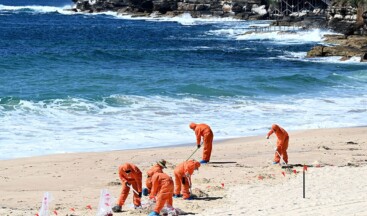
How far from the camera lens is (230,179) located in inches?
699

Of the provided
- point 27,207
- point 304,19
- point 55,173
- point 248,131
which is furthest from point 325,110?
point 304,19

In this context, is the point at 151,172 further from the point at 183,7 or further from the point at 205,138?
the point at 183,7

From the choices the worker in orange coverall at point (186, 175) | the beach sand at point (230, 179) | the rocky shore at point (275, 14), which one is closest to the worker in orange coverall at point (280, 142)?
the beach sand at point (230, 179)

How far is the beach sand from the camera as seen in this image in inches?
593

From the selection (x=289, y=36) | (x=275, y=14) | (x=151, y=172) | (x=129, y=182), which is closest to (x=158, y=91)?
(x=129, y=182)

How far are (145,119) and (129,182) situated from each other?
11.6m

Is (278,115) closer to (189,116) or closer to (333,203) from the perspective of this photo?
(189,116)

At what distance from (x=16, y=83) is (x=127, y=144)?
1370 centimetres

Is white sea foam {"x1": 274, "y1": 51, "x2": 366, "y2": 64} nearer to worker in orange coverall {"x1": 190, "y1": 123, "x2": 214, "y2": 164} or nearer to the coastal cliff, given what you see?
worker in orange coverall {"x1": 190, "y1": 123, "x2": 214, "y2": 164}

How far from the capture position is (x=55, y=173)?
18.4 m

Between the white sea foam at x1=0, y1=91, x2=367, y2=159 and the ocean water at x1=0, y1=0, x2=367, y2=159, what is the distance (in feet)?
0.11

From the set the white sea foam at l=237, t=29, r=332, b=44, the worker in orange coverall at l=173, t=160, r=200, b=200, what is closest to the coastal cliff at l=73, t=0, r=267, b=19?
the white sea foam at l=237, t=29, r=332, b=44

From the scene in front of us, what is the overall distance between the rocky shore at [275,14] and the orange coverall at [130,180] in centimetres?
3298

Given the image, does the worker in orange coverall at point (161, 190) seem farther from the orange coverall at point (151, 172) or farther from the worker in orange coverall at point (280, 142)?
the worker in orange coverall at point (280, 142)
